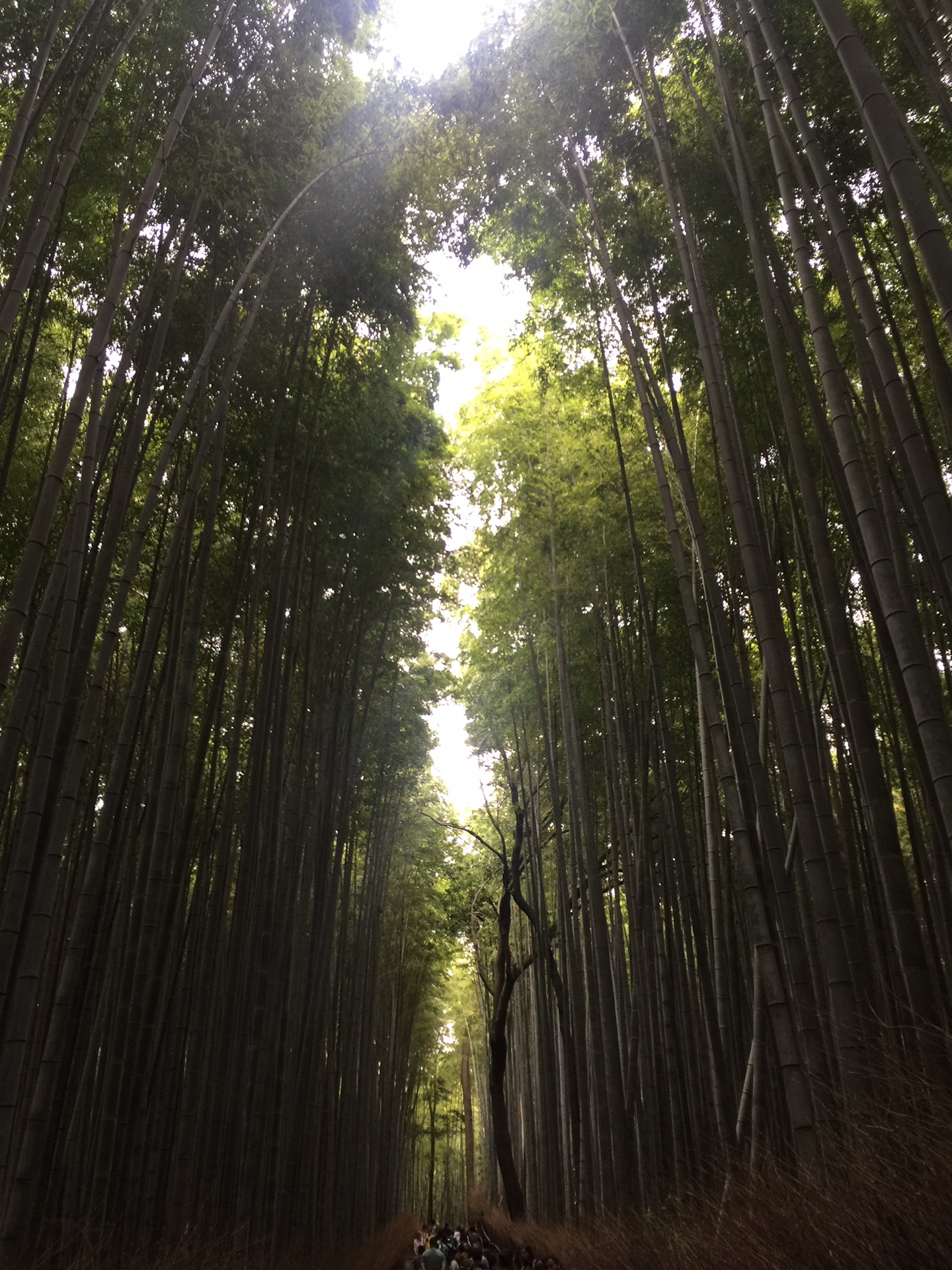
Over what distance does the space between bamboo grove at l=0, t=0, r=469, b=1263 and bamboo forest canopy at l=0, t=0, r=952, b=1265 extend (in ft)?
0.10

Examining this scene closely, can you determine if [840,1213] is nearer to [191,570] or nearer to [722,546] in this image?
[191,570]

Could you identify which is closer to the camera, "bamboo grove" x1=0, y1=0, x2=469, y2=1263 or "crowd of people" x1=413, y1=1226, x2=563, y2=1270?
"bamboo grove" x1=0, y1=0, x2=469, y2=1263

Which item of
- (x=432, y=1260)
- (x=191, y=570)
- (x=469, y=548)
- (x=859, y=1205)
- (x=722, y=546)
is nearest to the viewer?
(x=859, y=1205)

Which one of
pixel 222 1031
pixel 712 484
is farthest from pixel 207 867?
pixel 712 484

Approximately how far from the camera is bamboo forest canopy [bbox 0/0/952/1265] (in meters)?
2.41

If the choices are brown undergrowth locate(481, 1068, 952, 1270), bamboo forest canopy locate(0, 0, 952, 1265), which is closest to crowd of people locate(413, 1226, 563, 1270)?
bamboo forest canopy locate(0, 0, 952, 1265)

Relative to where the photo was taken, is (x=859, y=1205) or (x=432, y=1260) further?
(x=432, y=1260)

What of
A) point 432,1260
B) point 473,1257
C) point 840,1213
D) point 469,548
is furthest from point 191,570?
point 473,1257

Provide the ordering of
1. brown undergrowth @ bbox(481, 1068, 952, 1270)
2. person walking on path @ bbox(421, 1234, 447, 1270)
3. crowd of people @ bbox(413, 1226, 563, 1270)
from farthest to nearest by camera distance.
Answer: person walking on path @ bbox(421, 1234, 447, 1270)
crowd of people @ bbox(413, 1226, 563, 1270)
brown undergrowth @ bbox(481, 1068, 952, 1270)

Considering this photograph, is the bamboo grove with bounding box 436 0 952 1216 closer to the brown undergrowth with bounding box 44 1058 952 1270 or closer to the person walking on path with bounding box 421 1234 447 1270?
the brown undergrowth with bounding box 44 1058 952 1270

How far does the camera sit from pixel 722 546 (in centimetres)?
573

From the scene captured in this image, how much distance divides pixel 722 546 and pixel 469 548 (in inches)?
97.5

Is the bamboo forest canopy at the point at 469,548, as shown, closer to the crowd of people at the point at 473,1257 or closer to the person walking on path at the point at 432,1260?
the crowd of people at the point at 473,1257

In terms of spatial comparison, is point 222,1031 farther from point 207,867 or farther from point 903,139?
point 903,139
